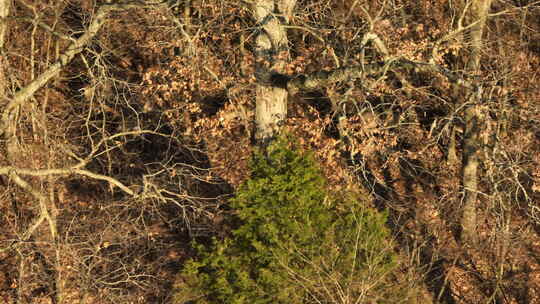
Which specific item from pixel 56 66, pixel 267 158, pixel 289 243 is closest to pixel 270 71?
pixel 267 158

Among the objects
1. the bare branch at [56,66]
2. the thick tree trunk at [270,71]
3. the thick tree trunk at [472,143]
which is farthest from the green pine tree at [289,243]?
the thick tree trunk at [472,143]

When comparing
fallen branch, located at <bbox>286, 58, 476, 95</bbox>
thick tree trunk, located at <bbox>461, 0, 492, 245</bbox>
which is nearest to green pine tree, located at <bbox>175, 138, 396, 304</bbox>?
fallen branch, located at <bbox>286, 58, 476, 95</bbox>

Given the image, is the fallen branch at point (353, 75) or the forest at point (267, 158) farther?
the fallen branch at point (353, 75)

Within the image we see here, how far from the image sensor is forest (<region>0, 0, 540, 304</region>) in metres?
11.5

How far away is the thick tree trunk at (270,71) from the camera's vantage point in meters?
14.2

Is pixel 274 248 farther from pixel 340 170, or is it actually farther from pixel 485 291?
pixel 485 291

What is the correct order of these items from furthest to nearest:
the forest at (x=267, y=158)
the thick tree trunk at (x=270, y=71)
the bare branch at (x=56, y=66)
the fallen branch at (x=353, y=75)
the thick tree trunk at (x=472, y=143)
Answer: the thick tree trunk at (x=472, y=143), the thick tree trunk at (x=270, y=71), the fallen branch at (x=353, y=75), the bare branch at (x=56, y=66), the forest at (x=267, y=158)

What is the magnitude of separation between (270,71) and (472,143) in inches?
233

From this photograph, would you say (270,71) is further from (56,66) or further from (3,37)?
(3,37)

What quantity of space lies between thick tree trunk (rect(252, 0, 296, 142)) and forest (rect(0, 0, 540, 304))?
40mm

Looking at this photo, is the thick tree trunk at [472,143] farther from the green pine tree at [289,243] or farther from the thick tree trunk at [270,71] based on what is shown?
the green pine tree at [289,243]

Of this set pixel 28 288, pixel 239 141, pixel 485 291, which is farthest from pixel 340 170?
pixel 28 288

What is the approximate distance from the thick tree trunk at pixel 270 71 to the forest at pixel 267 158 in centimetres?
4

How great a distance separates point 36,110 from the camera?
13.8 meters
